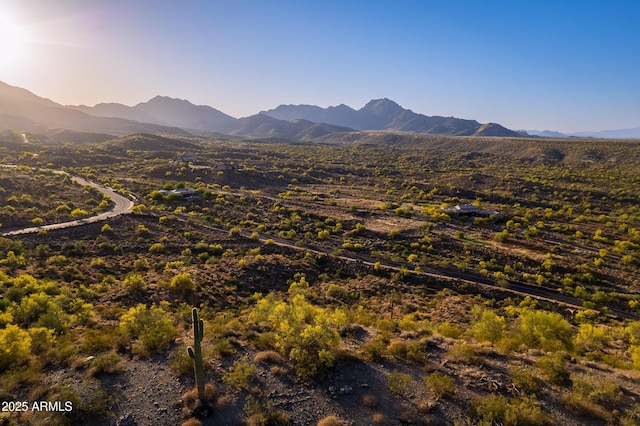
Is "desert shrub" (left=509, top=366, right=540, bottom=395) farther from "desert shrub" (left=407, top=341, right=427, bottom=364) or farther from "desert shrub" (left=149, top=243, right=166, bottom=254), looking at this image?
"desert shrub" (left=149, top=243, right=166, bottom=254)

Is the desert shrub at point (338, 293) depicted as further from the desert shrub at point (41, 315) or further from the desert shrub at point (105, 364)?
the desert shrub at point (41, 315)

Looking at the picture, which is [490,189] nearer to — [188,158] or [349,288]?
[349,288]

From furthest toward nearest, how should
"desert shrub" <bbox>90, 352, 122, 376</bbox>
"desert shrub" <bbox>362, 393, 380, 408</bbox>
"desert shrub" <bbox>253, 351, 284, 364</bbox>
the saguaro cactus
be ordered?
"desert shrub" <bbox>253, 351, 284, 364</bbox>
"desert shrub" <bbox>90, 352, 122, 376</bbox>
"desert shrub" <bbox>362, 393, 380, 408</bbox>
the saguaro cactus

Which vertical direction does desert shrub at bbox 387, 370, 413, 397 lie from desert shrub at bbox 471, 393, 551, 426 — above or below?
below

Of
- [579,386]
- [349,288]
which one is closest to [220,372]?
[579,386]

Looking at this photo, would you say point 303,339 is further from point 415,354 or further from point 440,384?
point 440,384

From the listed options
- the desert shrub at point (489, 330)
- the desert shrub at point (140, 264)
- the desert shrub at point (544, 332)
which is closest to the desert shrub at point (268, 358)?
the desert shrub at point (489, 330)

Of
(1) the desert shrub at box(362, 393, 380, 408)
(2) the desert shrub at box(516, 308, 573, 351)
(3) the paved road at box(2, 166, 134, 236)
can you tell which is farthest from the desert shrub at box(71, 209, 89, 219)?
(2) the desert shrub at box(516, 308, 573, 351)
